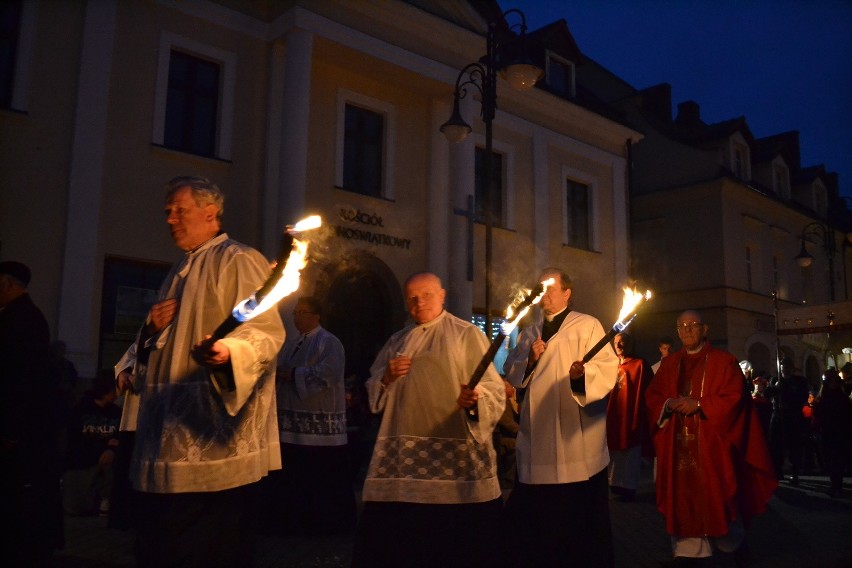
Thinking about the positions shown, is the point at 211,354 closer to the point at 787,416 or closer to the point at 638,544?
the point at 638,544

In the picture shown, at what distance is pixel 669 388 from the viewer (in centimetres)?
637

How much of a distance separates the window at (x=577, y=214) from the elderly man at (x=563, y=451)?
46.4 ft

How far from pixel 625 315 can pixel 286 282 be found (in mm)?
2538

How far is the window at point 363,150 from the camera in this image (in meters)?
14.9

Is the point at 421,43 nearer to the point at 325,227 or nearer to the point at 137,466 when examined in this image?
the point at 325,227

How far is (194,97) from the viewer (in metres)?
12.9

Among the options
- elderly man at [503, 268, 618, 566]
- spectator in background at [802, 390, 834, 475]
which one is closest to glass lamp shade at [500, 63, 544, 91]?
elderly man at [503, 268, 618, 566]

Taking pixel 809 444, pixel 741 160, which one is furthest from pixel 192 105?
pixel 741 160

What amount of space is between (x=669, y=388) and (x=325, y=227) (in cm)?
871

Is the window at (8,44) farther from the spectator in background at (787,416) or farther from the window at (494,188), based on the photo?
the spectator in background at (787,416)

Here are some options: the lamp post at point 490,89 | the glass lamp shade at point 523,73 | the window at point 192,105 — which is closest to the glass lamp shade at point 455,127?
the lamp post at point 490,89

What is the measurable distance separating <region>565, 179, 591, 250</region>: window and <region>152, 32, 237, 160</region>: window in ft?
31.4

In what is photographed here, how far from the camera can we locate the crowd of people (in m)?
3.18

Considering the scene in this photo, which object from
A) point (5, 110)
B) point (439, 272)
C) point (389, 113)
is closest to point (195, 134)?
point (5, 110)
